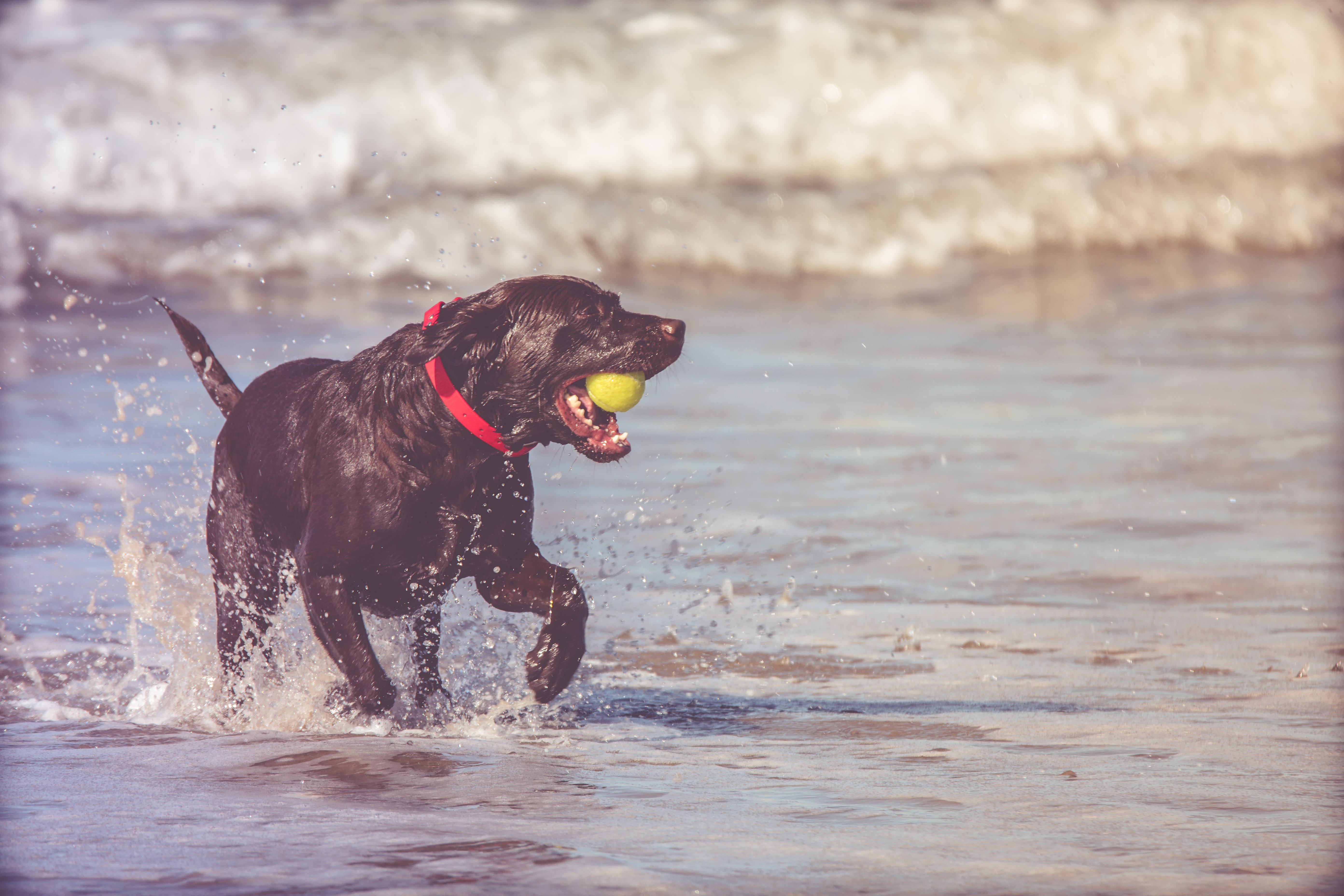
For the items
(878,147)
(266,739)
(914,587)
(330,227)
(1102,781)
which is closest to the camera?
(1102,781)

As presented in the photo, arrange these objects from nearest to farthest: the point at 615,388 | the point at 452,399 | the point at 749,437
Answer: the point at 452,399, the point at 615,388, the point at 749,437

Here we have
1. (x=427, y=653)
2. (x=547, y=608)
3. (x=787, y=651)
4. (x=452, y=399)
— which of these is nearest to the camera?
(x=452, y=399)

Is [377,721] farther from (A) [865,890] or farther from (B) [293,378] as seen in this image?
(A) [865,890]

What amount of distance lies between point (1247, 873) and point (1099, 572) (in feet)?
10.3

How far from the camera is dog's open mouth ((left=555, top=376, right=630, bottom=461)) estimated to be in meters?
4.41

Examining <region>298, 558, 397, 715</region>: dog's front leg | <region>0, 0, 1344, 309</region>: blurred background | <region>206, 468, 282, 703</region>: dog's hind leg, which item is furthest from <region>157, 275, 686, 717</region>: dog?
<region>0, 0, 1344, 309</region>: blurred background

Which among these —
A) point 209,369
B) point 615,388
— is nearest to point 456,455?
point 615,388

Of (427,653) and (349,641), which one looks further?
(427,653)

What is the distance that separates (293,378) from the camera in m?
4.93

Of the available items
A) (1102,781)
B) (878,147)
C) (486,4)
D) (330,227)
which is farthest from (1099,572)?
(486,4)

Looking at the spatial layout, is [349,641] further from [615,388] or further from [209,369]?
[209,369]

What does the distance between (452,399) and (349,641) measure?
73 centimetres

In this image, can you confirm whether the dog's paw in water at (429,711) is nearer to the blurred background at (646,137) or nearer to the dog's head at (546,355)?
the dog's head at (546,355)

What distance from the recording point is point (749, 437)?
8.22 meters
